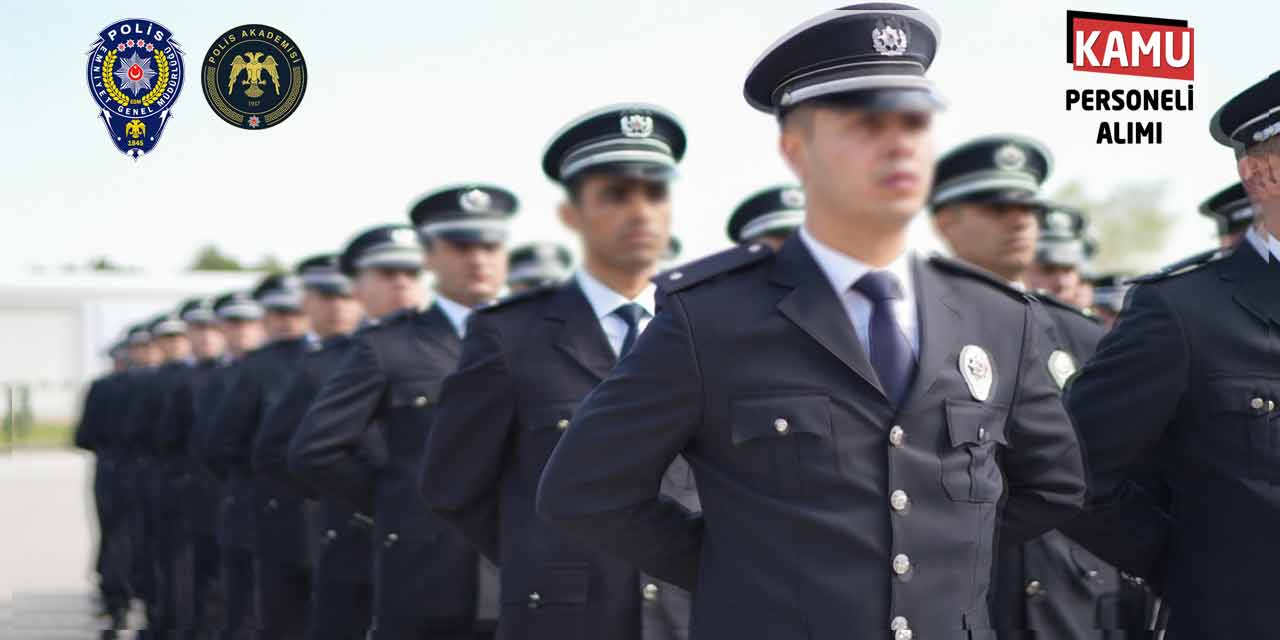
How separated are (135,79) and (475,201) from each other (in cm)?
146

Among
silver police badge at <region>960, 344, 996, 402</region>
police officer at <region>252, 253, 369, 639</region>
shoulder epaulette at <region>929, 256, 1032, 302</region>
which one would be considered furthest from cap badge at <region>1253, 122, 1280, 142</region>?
police officer at <region>252, 253, 369, 639</region>

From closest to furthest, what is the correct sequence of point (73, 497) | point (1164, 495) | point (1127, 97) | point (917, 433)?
point (917, 433), point (1164, 495), point (1127, 97), point (73, 497)

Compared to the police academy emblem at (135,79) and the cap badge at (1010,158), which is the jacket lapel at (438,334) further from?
the cap badge at (1010,158)

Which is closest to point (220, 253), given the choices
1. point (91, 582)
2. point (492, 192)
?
point (91, 582)

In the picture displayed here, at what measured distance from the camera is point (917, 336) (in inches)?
102

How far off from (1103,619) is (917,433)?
2060 mm

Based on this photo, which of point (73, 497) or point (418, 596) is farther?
point (73, 497)

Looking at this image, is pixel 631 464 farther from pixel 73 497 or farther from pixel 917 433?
pixel 73 497

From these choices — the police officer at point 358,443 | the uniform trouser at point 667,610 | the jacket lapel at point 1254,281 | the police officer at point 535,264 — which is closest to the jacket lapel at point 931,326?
the jacket lapel at point 1254,281

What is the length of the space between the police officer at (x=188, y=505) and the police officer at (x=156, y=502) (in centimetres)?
3

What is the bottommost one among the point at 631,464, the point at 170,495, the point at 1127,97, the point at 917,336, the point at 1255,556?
the point at 170,495

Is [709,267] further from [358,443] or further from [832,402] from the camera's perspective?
[358,443]

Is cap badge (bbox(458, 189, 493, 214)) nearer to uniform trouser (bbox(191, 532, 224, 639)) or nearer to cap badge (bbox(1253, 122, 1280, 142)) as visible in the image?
cap badge (bbox(1253, 122, 1280, 142))

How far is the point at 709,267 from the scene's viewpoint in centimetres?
268
